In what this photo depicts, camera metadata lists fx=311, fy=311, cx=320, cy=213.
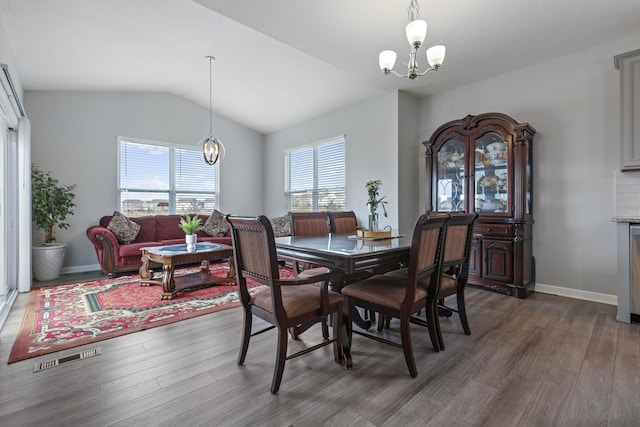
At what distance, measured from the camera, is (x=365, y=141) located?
5.02m

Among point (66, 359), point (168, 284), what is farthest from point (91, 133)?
point (66, 359)

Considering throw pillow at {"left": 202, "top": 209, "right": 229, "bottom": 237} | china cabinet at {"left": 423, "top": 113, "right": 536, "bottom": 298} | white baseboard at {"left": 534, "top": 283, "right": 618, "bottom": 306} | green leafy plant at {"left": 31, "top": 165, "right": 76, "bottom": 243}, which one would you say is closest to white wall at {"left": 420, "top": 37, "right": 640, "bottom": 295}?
white baseboard at {"left": 534, "top": 283, "right": 618, "bottom": 306}

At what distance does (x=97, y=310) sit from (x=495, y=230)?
430 cm

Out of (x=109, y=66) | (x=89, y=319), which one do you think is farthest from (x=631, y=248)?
(x=109, y=66)

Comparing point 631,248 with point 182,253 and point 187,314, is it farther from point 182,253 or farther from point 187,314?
point 182,253

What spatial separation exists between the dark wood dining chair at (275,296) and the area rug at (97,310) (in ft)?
4.25

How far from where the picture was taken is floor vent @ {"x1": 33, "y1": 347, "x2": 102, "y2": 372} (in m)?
1.97

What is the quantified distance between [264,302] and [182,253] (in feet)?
7.10

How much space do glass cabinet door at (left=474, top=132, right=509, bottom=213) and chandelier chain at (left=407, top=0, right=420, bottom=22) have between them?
1705 millimetres

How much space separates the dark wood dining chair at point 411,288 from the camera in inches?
71.9

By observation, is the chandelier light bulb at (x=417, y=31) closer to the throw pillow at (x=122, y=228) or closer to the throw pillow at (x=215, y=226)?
the throw pillow at (x=215, y=226)

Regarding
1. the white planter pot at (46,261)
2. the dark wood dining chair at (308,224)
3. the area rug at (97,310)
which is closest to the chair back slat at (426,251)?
the dark wood dining chair at (308,224)

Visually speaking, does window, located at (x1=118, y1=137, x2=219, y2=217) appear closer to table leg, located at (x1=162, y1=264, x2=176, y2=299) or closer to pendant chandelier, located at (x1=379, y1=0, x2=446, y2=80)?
table leg, located at (x1=162, y1=264, x2=176, y2=299)

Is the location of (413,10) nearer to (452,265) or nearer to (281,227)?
(452,265)
